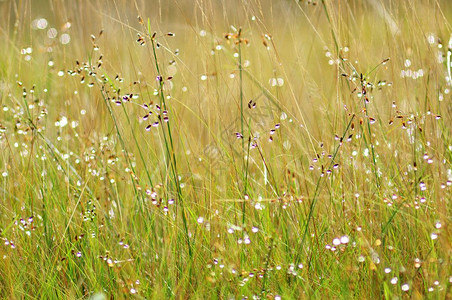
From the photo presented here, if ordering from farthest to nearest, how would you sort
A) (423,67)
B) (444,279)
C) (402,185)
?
(423,67)
(402,185)
(444,279)

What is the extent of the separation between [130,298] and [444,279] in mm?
764

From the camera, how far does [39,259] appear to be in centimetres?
184

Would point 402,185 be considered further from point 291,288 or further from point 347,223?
point 291,288

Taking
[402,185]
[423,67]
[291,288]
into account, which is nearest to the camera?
[291,288]

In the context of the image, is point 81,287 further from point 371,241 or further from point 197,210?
point 371,241

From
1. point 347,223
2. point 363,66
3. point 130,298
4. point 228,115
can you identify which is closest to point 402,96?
point 363,66

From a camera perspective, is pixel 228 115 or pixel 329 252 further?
pixel 228 115

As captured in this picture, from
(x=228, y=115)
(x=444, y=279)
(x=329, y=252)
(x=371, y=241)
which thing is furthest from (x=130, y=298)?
(x=228, y=115)

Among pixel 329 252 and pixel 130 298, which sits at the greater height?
pixel 329 252

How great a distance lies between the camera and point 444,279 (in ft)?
4.54

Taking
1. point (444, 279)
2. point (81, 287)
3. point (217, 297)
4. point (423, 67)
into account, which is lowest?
point (81, 287)

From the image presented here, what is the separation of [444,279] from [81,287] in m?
0.96

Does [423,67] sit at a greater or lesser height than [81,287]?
greater

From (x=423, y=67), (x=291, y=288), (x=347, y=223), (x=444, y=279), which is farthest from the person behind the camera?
(x=423, y=67)
